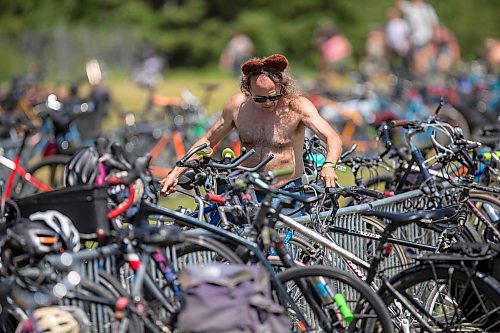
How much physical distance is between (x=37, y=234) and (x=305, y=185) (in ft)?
6.12

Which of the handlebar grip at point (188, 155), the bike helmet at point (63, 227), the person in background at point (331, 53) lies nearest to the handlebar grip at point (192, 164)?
the handlebar grip at point (188, 155)

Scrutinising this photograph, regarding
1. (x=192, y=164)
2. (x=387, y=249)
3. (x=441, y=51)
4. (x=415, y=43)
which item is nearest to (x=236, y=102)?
(x=192, y=164)

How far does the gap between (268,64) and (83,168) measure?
193cm

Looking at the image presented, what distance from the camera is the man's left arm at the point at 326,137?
20.6 ft

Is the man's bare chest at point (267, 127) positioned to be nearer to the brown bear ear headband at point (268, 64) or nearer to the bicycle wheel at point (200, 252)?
the brown bear ear headband at point (268, 64)

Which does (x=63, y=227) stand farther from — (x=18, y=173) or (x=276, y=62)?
(x=18, y=173)

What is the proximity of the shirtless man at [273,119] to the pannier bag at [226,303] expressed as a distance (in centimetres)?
199

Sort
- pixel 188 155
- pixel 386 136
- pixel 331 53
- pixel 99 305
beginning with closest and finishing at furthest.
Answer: pixel 99 305
pixel 188 155
pixel 386 136
pixel 331 53

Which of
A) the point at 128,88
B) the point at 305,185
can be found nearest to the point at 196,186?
the point at 305,185

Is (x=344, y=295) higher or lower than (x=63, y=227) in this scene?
lower

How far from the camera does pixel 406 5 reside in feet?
75.9

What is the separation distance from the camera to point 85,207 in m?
4.95

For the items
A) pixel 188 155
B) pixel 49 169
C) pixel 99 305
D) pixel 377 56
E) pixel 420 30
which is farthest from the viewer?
pixel 377 56

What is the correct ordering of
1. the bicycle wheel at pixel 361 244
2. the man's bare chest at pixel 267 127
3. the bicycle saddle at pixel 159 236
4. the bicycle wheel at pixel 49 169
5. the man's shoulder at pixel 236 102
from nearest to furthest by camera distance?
the bicycle saddle at pixel 159 236 < the bicycle wheel at pixel 361 244 < the man's bare chest at pixel 267 127 < the man's shoulder at pixel 236 102 < the bicycle wheel at pixel 49 169
